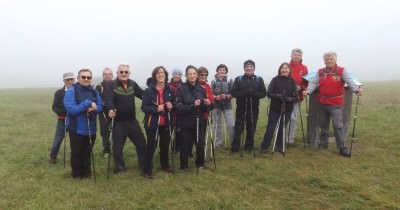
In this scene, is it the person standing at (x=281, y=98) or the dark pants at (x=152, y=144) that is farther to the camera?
the person standing at (x=281, y=98)

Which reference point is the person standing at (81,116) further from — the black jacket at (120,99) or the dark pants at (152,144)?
the dark pants at (152,144)

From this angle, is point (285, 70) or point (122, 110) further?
point (285, 70)

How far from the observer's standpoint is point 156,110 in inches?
331

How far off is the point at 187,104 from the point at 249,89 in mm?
2572

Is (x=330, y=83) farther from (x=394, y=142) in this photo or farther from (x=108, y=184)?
(x=108, y=184)

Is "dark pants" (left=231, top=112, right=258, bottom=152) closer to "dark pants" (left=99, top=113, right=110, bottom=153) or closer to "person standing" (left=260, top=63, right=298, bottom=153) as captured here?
"person standing" (left=260, top=63, right=298, bottom=153)

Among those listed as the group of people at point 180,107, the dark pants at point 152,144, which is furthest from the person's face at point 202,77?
the dark pants at point 152,144

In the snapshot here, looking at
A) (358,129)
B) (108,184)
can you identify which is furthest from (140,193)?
(358,129)

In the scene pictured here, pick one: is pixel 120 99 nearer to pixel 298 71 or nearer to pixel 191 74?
pixel 191 74

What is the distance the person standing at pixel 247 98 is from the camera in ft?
34.2

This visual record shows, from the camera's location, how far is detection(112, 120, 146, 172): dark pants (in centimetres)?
880

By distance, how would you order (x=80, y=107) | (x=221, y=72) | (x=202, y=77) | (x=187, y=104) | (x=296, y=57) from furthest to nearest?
(x=296, y=57) → (x=221, y=72) → (x=202, y=77) → (x=187, y=104) → (x=80, y=107)

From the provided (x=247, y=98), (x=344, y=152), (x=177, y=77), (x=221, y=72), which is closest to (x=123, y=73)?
(x=177, y=77)

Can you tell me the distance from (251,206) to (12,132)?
13576 millimetres
